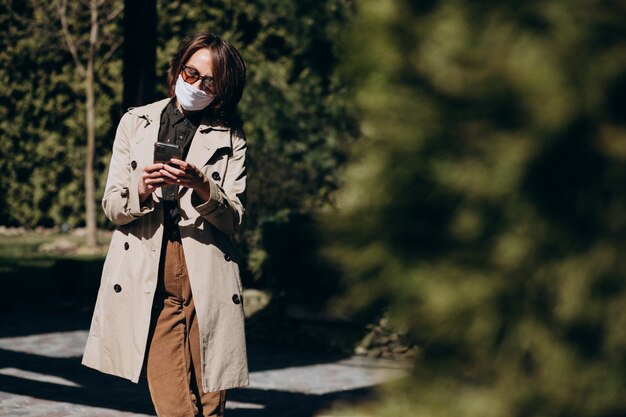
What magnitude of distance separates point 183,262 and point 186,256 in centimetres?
7

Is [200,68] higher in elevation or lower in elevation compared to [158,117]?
higher

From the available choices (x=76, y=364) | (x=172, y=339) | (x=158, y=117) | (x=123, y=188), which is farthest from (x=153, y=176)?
(x=76, y=364)

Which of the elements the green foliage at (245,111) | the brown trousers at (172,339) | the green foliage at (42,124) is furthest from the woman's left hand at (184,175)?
the green foliage at (42,124)

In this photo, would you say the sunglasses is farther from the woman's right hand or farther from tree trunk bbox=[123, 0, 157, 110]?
tree trunk bbox=[123, 0, 157, 110]

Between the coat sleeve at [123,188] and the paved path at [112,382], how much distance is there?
217 cm

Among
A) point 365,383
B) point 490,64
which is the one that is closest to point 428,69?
point 490,64

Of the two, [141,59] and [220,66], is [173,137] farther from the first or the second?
[141,59]

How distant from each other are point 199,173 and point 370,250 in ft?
6.59

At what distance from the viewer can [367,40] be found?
5.68 ft

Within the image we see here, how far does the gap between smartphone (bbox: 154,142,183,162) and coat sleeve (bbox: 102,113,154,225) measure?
8.2 inches

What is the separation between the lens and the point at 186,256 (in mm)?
3826

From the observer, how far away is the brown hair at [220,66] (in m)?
3.88

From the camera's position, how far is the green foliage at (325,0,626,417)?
60.3 inches

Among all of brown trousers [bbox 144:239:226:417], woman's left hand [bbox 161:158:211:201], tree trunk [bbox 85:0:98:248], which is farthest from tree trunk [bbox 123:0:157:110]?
tree trunk [bbox 85:0:98:248]
